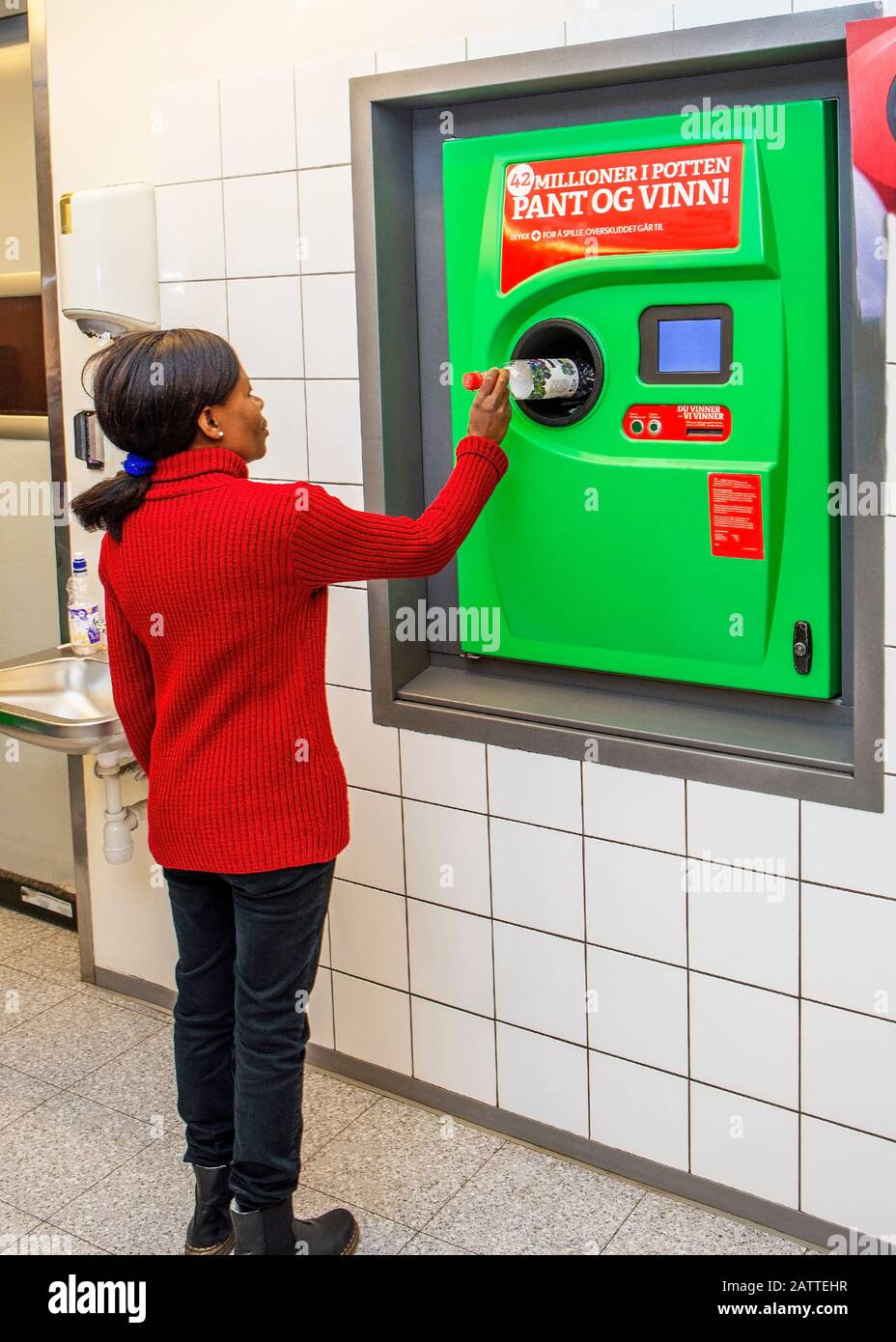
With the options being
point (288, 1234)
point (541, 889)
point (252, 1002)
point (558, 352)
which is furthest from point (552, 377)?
point (288, 1234)

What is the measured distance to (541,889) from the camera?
7.80 feet

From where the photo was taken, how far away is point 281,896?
1950 mm

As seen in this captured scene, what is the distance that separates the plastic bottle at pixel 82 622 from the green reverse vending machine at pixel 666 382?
972 millimetres

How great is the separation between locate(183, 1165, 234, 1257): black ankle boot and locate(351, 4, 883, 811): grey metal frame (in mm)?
820

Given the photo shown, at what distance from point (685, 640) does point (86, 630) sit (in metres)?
1.34

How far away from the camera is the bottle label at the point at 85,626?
2.90 meters

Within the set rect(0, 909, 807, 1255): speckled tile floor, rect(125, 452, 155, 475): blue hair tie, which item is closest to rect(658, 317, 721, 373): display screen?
rect(125, 452, 155, 475): blue hair tie

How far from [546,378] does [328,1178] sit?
1.41 metres

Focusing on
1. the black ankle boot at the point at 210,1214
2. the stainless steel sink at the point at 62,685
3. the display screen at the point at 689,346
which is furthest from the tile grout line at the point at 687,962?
the stainless steel sink at the point at 62,685

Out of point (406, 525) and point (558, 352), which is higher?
point (558, 352)

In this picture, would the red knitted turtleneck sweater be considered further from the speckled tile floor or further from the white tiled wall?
the speckled tile floor

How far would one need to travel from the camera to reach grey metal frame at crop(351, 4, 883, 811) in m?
1.92

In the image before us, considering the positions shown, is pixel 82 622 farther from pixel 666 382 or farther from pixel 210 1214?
pixel 666 382

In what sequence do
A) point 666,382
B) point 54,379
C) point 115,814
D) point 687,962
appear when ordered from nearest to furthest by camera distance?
point 666,382, point 687,962, point 115,814, point 54,379
